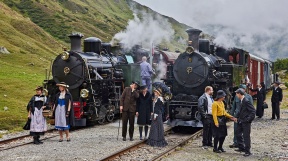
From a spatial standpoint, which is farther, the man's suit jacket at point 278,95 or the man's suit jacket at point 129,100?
the man's suit jacket at point 278,95

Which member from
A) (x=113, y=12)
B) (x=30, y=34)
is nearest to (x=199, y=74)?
(x=30, y=34)

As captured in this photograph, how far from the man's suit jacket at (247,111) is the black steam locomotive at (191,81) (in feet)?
10.8

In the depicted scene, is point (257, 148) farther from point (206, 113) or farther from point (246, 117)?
point (206, 113)

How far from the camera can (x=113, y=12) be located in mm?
136500

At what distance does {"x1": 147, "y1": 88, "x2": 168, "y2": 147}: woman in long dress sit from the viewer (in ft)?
35.1

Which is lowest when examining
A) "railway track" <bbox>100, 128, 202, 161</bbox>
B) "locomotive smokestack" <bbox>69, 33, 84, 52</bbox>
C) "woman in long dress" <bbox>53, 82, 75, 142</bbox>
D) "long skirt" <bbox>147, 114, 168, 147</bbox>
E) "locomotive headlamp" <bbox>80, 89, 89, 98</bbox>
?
"railway track" <bbox>100, 128, 202, 161</bbox>

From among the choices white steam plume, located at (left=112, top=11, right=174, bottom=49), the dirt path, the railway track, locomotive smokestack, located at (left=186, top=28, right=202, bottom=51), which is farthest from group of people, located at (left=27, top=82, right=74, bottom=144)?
white steam plume, located at (left=112, top=11, right=174, bottom=49)

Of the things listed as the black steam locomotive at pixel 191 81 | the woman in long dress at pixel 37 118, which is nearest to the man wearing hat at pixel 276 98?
the black steam locomotive at pixel 191 81

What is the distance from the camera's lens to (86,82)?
14133 mm

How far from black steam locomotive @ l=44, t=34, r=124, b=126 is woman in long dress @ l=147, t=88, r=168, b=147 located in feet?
12.1

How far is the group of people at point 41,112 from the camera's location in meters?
10.8

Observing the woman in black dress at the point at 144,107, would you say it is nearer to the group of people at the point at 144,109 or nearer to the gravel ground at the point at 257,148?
the group of people at the point at 144,109

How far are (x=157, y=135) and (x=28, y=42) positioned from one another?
121ft

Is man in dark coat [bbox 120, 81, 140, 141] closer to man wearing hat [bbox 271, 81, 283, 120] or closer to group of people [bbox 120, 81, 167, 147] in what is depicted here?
group of people [bbox 120, 81, 167, 147]
